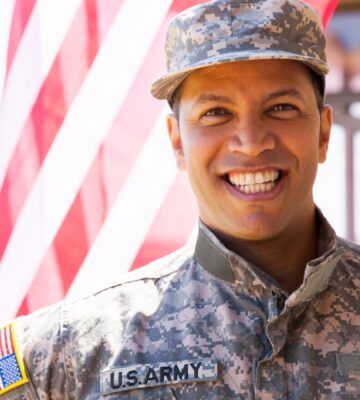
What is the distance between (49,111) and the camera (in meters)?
2.81

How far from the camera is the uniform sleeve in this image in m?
2.03

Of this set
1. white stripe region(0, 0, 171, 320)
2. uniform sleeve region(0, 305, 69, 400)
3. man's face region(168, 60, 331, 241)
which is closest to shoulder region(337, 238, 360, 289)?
man's face region(168, 60, 331, 241)

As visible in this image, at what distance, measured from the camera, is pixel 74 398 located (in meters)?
2.02

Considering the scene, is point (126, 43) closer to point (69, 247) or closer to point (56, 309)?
point (69, 247)

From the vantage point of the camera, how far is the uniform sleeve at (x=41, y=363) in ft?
6.64

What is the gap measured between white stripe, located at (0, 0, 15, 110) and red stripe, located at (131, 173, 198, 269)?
54 cm

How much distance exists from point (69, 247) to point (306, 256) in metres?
0.89

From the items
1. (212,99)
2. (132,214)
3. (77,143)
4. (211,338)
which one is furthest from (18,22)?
(211,338)

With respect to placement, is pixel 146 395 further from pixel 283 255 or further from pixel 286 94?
pixel 286 94

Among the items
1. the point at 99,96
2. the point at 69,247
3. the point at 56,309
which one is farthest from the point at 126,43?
the point at 56,309

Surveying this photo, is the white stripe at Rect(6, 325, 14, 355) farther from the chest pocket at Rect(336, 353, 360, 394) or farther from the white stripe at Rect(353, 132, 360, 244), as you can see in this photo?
the white stripe at Rect(353, 132, 360, 244)

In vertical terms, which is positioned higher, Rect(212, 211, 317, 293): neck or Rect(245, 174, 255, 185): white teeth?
Rect(245, 174, 255, 185): white teeth

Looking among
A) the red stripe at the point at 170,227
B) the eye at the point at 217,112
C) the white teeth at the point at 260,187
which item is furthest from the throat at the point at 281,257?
the red stripe at the point at 170,227

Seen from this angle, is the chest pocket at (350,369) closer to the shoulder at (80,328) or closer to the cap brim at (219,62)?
the shoulder at (80,328)
